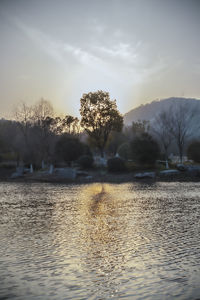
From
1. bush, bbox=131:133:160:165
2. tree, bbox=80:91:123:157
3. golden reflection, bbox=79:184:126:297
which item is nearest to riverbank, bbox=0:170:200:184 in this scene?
bush, bbox=131:133:160:165

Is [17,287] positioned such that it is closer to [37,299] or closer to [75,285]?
[37,299]

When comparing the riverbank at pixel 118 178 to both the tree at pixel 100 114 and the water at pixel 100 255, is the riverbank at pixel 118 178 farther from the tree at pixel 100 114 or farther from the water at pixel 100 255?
the water at pixel 100 255

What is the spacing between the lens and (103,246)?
8.97 metres

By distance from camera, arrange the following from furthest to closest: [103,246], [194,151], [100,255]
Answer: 1. [194,151]
2. [103,246]
3. [100,255]

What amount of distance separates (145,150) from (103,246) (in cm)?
3476

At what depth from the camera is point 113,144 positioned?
84.4 meters

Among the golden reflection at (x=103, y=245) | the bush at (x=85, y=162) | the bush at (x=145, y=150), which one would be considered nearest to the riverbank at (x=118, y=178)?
the bush at (x=145, y=150)

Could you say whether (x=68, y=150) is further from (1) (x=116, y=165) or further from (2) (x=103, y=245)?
(2) (x=103, y=245)

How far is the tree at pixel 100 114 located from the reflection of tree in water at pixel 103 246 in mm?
38615

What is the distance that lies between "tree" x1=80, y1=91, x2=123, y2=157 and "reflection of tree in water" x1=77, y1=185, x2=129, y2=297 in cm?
3862

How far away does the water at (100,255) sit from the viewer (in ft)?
19.5

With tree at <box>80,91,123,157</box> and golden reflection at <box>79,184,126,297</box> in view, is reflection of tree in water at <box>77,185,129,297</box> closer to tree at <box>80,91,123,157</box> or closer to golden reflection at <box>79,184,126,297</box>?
golden reflection at <box>79,184,126,297</box>

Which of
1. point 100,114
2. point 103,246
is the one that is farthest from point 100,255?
point 100,114

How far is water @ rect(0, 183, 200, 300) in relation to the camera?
19.5 feet
